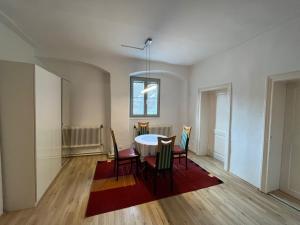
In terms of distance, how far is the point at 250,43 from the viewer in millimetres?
2818

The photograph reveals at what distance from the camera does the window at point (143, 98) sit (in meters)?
4.67

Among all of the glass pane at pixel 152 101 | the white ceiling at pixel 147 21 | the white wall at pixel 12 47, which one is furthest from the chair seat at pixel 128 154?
→ the white ceiling at pixel 147 21

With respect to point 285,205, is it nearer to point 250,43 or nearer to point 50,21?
point 250,43

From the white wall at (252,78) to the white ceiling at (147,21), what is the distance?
215 mm

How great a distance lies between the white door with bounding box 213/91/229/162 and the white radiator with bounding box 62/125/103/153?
10.8 feet

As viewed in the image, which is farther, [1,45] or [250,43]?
[250,43]

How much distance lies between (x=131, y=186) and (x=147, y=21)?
2.79m

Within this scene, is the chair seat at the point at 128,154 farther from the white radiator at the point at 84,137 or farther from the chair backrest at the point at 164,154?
the white radiator at the point at 84,137

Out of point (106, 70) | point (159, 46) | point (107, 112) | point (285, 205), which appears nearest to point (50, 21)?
point (106, 70)

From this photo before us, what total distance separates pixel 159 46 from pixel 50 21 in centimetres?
201

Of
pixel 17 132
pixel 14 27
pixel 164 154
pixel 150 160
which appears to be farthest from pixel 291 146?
pixel 14 27

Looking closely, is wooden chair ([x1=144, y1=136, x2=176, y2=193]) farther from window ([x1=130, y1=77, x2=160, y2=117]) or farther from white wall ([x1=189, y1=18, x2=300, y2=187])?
window ([x1=130, y1=77, x2=160, y2=117])

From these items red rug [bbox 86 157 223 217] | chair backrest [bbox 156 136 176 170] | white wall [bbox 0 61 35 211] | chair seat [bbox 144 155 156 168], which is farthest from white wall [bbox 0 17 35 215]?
chair backrest [bbox 156 136 176 170]

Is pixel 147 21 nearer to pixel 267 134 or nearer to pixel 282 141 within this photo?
pixel 267 134
